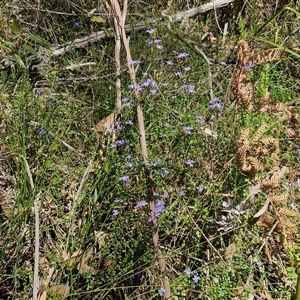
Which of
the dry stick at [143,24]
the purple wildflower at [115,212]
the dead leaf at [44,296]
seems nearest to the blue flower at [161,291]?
the purple wildflower at [115,212]

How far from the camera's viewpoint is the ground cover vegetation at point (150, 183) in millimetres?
1949

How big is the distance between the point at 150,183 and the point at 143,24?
1625 millimetres

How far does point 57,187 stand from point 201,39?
64.7 inches

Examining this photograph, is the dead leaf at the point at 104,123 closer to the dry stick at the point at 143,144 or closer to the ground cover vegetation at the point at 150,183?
the ground cover vegetation at the point at 150,183

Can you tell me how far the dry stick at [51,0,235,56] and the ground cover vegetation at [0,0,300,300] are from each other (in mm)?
252

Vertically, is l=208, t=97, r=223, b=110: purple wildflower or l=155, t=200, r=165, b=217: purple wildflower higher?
l=155, t=200, r=165, b=217: purple wildflower

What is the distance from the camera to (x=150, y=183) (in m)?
1.97

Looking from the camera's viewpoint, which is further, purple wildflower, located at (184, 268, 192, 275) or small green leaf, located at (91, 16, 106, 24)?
small green leaf, located at (91, 16, 106, 24)

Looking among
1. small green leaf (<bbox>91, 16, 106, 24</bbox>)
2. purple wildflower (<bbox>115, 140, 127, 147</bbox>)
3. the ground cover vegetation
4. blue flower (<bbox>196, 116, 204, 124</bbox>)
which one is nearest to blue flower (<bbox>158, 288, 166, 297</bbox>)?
the ground cover vegetation

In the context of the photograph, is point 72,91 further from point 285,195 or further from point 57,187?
point 285,195

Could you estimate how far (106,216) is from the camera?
2088mm

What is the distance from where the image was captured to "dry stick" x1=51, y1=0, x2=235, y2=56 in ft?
10.3

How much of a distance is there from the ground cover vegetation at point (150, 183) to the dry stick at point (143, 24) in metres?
0.25

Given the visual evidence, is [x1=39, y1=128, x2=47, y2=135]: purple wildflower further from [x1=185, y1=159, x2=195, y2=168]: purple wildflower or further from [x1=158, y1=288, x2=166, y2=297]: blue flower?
[x1=158, y1=288, x2=166, y2=297]: blue flower
